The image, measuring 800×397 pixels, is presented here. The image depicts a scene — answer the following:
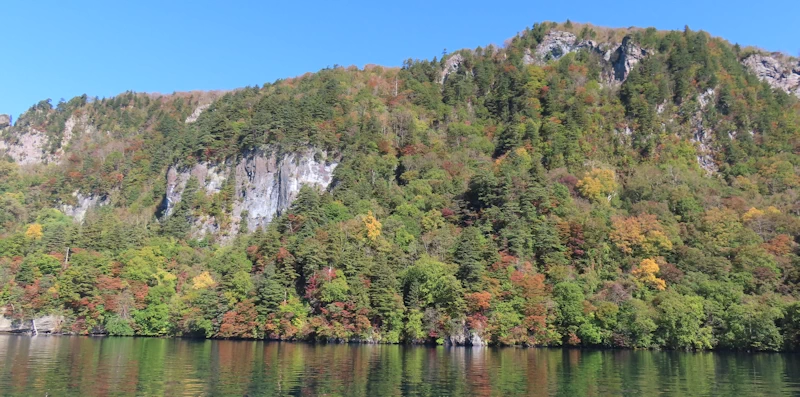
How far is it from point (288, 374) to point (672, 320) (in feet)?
164

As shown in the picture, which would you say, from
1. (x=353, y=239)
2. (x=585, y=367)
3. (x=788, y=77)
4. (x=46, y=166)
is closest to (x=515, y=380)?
(x=585, y=367)

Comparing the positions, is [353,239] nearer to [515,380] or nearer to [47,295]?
[47,295]

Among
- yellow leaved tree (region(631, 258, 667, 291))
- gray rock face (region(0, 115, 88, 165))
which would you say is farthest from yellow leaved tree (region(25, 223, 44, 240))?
yellow leaved tree (region(631, 258, 667, 291))

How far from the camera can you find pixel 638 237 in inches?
3290

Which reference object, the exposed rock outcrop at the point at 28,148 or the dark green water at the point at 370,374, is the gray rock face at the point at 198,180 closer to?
the dark green water at the point at 370,374

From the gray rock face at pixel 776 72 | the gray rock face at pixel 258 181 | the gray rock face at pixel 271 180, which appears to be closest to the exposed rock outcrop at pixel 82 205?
the gray rock face at pixel 258 181

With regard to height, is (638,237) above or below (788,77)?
below

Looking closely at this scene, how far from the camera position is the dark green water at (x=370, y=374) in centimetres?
3072

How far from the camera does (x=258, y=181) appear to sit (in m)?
119

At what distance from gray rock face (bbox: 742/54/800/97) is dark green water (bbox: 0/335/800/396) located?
115140 millimetres

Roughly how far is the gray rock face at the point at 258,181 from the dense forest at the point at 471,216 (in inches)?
106

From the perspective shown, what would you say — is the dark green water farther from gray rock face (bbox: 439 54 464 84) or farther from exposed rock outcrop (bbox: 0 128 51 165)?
exposed rock outcrop (bbox: 0 128 51 165)

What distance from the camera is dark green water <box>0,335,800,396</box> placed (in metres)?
30.7

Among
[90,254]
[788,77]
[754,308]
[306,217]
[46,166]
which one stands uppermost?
[788,77]
